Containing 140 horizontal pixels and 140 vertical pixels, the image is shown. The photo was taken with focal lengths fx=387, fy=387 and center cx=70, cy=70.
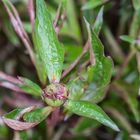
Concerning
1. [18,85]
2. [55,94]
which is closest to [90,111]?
[55,94]

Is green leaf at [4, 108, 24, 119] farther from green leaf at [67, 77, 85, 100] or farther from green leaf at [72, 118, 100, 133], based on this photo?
green leaf at [72, 118, 100, 133]

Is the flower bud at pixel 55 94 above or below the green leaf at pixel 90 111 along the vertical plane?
above

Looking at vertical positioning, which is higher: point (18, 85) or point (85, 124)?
point (18, 85)

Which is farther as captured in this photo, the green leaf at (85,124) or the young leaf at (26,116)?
the green leaf at (85,124)

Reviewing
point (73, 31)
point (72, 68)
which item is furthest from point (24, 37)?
point (73, 31)

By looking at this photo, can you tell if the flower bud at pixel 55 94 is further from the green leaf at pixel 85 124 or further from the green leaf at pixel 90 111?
the green leaf at pixel 85 124

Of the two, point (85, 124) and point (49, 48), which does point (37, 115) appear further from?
point (85, 124)

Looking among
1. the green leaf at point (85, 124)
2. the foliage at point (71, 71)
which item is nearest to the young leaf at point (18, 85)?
the foliage at point (71, 71)
